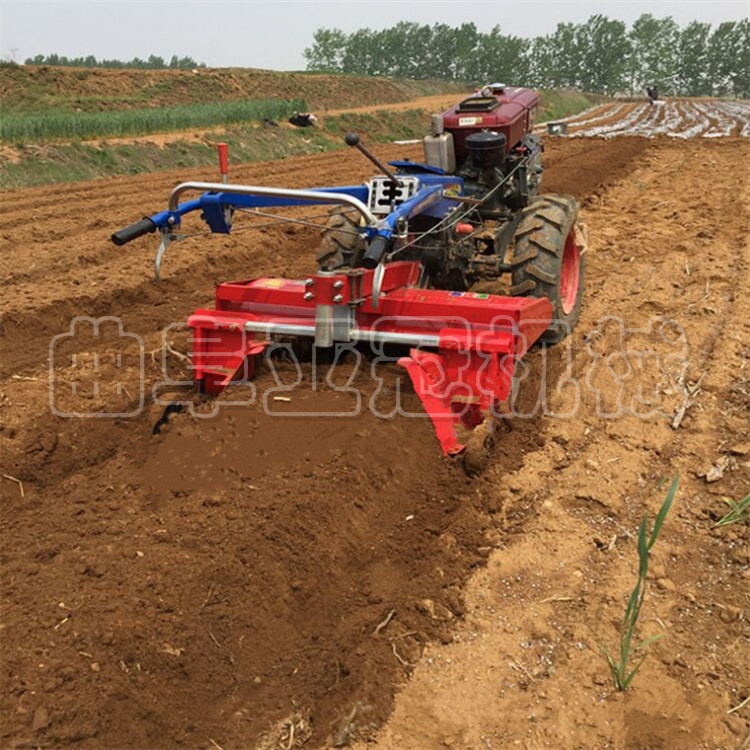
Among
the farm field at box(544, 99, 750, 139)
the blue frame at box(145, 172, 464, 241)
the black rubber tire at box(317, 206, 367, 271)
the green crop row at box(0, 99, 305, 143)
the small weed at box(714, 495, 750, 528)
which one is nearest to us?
the small weed at box(714, 495, 750, 528)

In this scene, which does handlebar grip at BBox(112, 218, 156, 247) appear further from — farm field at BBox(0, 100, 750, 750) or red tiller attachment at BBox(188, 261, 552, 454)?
farm field at BBox(0, 100, 750, 750)

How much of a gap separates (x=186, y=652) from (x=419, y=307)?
2312mm

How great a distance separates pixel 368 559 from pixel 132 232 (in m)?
2.03

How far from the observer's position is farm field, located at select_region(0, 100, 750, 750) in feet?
8.69

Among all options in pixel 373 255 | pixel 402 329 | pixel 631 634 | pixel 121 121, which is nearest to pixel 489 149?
pixel 402 329

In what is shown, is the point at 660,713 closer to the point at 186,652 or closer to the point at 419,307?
the point at 186,652

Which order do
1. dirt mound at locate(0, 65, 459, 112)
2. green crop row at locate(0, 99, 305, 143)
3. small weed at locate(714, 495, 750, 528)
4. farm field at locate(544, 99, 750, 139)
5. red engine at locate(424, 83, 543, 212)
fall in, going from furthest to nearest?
dirt mound at locate(0, 65, 459, 112) < farm field at locate(544, 99, 750, 139) < green crop row at locate(0, 99, 305, 143) < red engine at locate(424, 83, 543, 212) < small weed at locate(714, 495, 750, 528)

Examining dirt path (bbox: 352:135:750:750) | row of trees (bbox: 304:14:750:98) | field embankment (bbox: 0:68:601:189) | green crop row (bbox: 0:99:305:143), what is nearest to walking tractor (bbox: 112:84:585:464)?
dirt path (bbox: 352:135:750:750)

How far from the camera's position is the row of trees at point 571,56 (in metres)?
77.6

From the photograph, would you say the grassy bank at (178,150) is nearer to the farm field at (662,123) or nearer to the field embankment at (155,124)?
the field embankment at (155,124)

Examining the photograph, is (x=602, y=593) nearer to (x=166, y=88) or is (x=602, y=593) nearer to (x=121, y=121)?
(x=121, y=121)

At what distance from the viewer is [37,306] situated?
21.5ft

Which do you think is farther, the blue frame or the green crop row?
the green crop row

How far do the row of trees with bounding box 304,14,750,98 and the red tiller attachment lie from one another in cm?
7410
